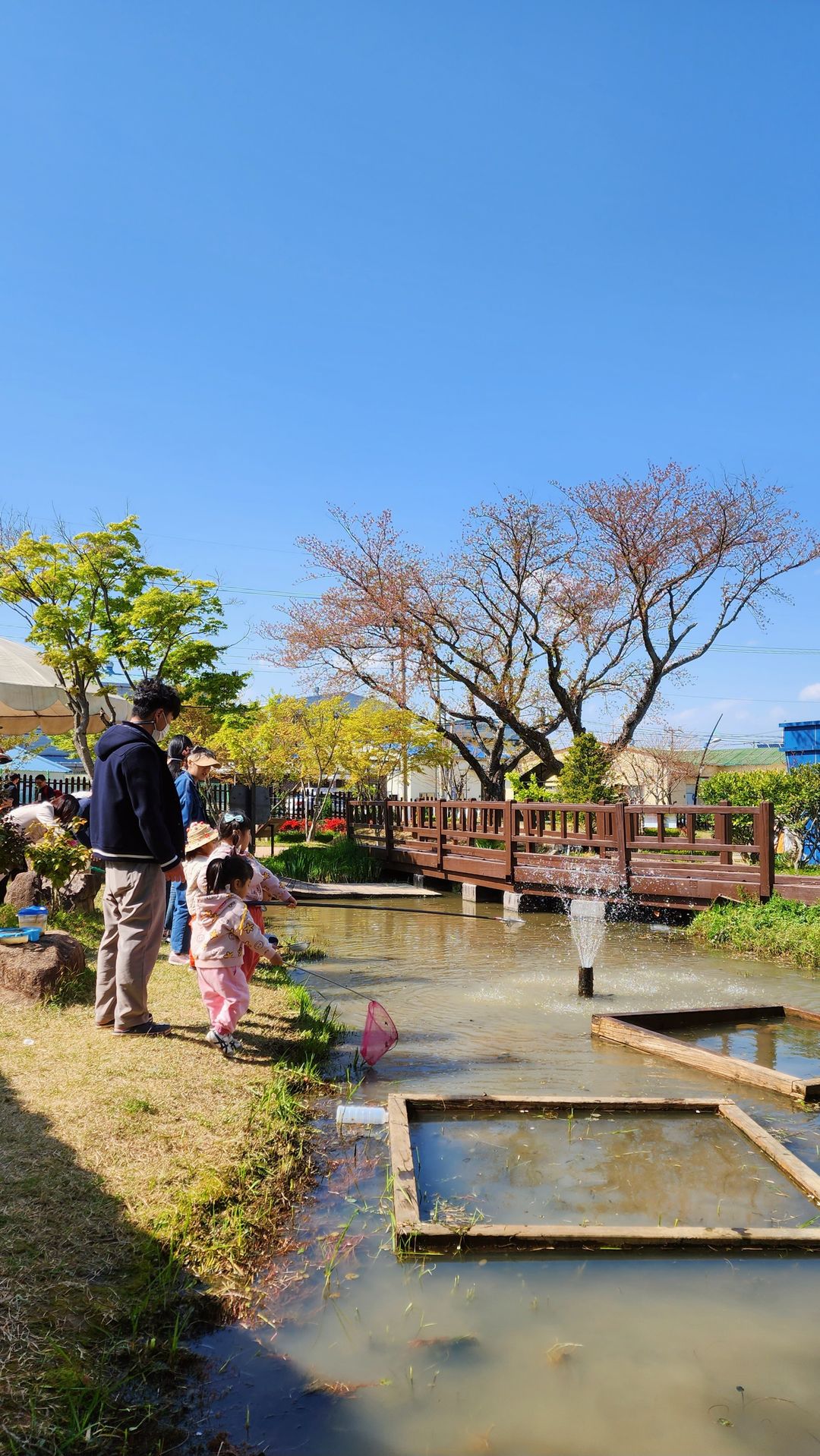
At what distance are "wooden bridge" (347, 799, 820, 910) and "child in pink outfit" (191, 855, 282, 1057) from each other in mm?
7425

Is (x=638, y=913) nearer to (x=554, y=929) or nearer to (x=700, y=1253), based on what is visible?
(x=554, y=929)

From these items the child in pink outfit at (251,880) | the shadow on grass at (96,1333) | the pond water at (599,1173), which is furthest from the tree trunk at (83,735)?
the shadow on grass at (96,1333)

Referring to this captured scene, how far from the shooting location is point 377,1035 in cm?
551

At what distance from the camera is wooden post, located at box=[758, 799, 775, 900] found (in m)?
10.8

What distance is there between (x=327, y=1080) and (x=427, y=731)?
16164mm

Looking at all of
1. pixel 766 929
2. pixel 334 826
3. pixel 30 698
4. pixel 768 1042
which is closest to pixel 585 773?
pixel 766 929

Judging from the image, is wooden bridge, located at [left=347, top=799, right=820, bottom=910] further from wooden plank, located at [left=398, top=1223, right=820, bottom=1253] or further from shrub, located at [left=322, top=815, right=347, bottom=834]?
wooden plank, located at [left=398, top=1223, right=820, bottom=1253]

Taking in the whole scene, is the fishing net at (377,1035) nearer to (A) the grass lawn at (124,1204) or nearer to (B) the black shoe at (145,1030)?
(A) the grass lawn at (124,1204)

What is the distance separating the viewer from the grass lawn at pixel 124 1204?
7.25ft

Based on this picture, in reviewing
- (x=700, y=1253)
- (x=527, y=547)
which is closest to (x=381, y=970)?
(x=700, y=1253)

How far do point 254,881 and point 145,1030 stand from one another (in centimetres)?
112

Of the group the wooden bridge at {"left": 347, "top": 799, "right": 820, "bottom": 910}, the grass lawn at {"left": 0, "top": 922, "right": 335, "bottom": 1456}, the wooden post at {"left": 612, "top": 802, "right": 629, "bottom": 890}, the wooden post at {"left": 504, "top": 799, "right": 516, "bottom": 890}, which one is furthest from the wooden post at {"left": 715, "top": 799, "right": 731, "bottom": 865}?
the grass lawn at {"left": 0, "top": 922, "right": 335, "bottom": 1456}

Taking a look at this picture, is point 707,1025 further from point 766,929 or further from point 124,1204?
point 124,1204

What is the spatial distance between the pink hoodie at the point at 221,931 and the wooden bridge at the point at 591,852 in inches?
293
